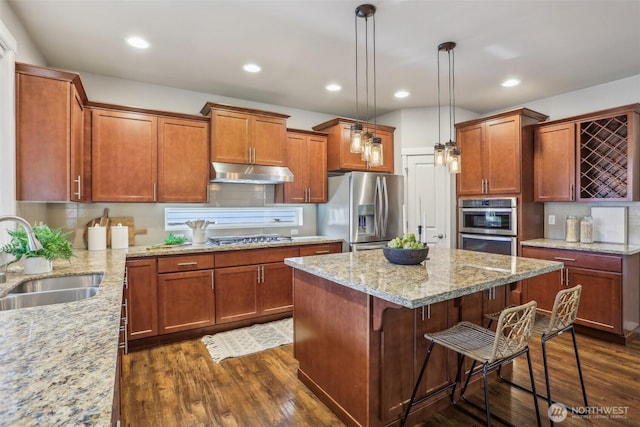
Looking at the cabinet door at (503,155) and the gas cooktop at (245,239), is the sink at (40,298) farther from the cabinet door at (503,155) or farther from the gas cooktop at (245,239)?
the cabinet door at (503,155)

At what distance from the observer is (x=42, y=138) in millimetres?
2361

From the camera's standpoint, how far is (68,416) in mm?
659

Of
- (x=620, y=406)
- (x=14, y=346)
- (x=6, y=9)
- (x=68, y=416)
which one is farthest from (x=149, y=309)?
(x=620, y=406)

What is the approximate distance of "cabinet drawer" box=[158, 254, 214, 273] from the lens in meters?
3.16

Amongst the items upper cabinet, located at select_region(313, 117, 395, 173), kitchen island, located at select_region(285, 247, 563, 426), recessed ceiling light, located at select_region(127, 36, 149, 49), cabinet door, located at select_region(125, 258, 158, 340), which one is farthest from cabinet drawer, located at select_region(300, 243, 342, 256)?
recessed ceiling light, located at select_region(127, 36, 149, 49)

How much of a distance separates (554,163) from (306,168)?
2.97 metres

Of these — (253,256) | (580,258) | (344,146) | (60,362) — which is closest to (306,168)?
(344,146)

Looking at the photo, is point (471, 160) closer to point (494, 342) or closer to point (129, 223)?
point (494, 342)

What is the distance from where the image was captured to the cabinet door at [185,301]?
3175 millimetres

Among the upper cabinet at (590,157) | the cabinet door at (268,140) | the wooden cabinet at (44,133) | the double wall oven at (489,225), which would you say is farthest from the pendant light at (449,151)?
the wooden cabinet at (44,133)

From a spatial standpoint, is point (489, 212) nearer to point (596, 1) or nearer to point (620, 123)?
point (620, 123)

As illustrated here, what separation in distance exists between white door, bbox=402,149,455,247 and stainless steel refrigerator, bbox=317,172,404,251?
0.29m

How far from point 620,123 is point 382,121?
2773 millimetres

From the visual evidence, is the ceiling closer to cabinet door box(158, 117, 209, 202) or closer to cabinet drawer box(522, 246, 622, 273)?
cabinet door box(158, 117, 209, 202)
